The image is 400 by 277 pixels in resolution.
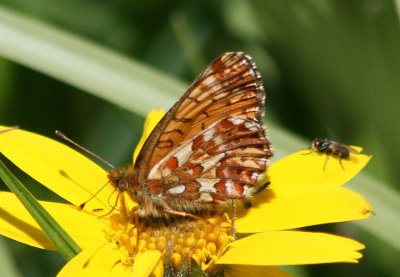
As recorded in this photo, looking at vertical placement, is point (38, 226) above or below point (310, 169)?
below

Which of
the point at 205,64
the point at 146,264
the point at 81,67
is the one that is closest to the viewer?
the point at 146,264

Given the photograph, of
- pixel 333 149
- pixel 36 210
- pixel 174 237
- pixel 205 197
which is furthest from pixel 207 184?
pixel 36 210

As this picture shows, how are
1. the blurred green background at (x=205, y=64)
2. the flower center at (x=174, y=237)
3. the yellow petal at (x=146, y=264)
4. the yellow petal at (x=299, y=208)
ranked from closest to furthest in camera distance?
1. the yellow petal at (x=146, y=264)
2. the yellow petal at (x=299, y=208)
3. the flower center at (x=174, y=237)
4. the blurred green background at (x=205, y=64)

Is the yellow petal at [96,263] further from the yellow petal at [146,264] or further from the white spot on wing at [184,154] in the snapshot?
the white spot on wing at [184,154]

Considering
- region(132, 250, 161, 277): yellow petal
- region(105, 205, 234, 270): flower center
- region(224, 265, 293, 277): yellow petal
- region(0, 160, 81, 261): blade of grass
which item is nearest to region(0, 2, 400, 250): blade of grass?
region(105, 205, 234, 270): flower center

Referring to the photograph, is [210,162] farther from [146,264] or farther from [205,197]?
[146,264]

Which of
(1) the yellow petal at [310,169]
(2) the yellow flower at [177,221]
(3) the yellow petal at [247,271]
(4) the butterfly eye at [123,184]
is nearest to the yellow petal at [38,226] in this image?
(2) the yellow flower at [177,221]

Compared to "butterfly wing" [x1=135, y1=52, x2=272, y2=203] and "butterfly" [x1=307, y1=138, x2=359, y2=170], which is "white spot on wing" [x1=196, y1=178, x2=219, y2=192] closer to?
"butterfly wing" [x1=135, y1=52, x2=272, y2=203]

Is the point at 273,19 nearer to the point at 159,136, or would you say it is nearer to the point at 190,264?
the point at 159,136
